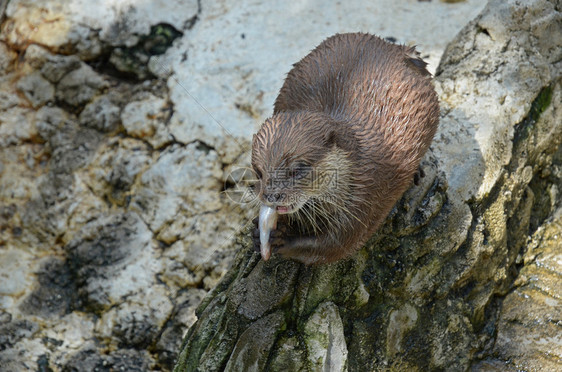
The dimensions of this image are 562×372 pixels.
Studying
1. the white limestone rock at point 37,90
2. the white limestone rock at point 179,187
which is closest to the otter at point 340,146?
the white limestone rock at point 179,187

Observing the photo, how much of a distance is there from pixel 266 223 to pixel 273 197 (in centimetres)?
11

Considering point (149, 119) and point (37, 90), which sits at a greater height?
point (37, 90)

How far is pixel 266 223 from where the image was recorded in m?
2.46

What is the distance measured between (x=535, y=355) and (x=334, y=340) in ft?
3.92

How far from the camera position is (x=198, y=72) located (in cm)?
451

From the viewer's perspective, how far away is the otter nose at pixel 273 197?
240cm

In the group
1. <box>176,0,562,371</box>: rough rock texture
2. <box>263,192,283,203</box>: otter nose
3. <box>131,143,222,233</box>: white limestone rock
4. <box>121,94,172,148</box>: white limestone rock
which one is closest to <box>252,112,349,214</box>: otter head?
<box>263,192,283,203</box>: otter nose

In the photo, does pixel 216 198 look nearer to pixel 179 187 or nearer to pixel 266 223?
pixel 179 187

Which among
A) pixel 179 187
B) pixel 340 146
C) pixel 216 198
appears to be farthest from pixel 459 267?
pixel 179 187

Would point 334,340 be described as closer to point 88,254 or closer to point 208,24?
point 88,254

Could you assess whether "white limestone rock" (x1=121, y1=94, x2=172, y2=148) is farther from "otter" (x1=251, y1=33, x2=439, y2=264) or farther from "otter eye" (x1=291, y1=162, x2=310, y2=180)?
"otter eye" (x1=291, y1=162, x2=310, y2=180)

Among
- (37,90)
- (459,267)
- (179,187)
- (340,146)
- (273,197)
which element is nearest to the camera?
(273,197)

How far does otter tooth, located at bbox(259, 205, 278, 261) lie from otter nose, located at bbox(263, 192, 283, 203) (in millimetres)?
49

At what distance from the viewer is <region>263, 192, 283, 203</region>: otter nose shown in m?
2.40
